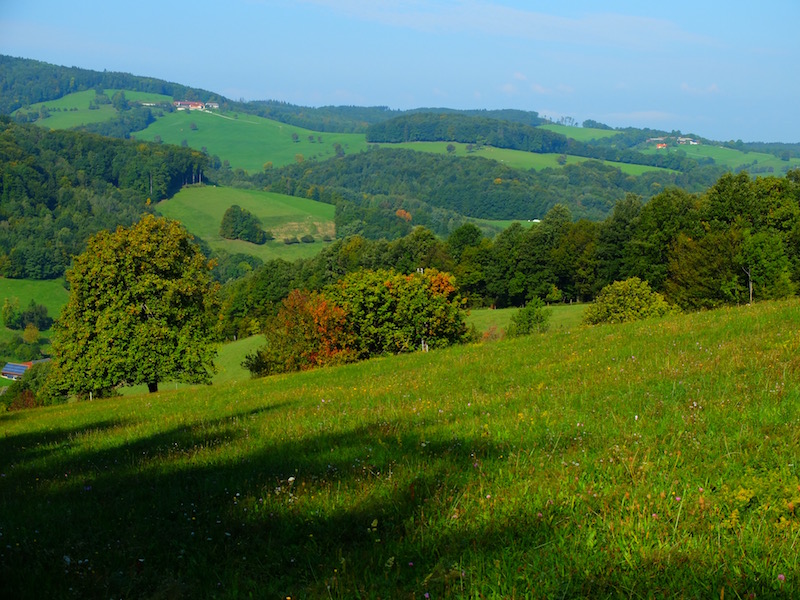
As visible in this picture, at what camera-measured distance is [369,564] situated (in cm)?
504

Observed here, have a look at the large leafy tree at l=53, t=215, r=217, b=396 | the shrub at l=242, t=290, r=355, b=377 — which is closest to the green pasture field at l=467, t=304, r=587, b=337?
the shrub at l=242, t=290, r=355, b=377

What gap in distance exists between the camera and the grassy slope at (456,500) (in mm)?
4727

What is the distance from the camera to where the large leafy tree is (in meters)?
41.8

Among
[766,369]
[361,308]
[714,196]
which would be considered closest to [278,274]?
[361,308]

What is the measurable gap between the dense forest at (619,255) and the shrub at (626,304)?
9.02ft

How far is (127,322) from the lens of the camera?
4216 centimetres

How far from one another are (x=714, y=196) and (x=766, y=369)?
74.4m

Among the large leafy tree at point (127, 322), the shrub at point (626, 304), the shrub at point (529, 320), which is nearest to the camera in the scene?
the large leafy tree at point (127, 322)

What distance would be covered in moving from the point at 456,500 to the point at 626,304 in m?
71.1

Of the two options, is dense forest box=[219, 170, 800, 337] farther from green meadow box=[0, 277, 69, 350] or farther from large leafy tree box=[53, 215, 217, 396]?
green meadow box=[0, 277, 69, 350]

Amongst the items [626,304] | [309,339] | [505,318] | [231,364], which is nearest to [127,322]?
[309,339]

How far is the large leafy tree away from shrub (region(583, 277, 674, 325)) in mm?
44976

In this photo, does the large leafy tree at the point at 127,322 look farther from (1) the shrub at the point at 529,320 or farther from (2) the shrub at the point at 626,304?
(1) the shrub at the point at 529,320

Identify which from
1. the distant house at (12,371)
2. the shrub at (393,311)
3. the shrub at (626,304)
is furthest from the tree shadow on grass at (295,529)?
the distant house at (12,371)
